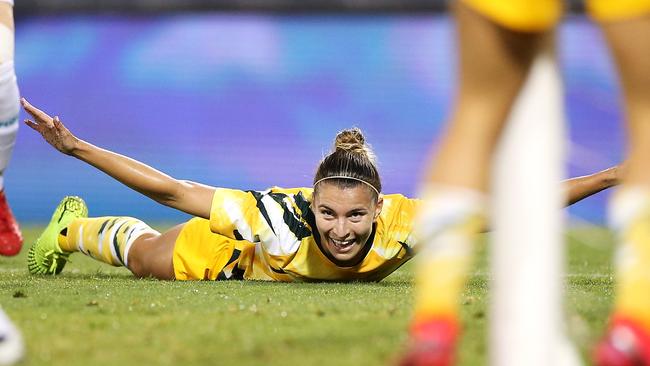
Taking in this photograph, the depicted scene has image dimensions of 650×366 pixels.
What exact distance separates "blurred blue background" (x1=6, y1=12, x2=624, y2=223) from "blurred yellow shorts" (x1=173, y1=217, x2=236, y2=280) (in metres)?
6.30

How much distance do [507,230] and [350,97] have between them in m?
10.0

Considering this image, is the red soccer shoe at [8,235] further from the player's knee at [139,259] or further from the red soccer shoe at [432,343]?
the red soccer shoe at [432,343]

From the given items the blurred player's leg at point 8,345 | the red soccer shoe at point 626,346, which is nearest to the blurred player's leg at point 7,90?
the blurred player's leg at point 8,345

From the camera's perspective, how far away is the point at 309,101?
1184 cm

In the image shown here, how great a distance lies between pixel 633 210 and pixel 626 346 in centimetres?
28

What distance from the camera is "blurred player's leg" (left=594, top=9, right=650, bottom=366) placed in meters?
1.87

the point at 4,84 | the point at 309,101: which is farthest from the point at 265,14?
the point at 4,84

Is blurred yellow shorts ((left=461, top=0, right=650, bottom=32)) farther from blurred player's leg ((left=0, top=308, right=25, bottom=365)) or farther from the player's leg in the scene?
the player's leg

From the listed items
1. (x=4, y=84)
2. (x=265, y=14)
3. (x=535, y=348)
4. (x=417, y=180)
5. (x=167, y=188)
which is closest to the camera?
(x=535, y=348)

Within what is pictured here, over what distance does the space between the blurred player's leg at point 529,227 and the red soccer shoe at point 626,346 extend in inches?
5.3

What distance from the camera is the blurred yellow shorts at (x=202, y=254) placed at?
511 cm

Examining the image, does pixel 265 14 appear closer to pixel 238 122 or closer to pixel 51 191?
pixel 238 122

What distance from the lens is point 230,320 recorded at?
3.21m

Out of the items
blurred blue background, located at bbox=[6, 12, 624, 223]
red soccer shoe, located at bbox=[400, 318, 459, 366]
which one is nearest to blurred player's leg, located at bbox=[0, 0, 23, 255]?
red soccer shoe, located at bbox=[400, 318, 459, 366]
